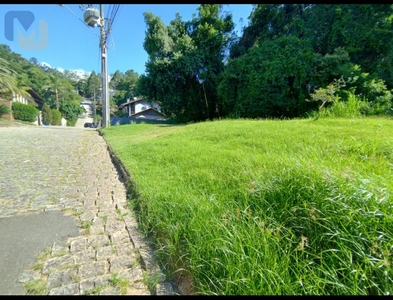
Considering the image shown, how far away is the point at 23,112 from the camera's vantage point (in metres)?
24.7

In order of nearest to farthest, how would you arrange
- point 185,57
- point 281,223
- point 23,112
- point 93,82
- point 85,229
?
1. point 281,223
2. point 85,229
3. point 185,57
4. point 23,112
5. point 93,82

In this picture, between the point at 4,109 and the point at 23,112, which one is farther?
the point at 23,112

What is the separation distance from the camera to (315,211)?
5.53 feet

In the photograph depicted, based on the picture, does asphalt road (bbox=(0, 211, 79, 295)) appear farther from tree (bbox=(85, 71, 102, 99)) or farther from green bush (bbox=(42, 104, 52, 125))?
tree (bbox=(85, 71, 102, 99))

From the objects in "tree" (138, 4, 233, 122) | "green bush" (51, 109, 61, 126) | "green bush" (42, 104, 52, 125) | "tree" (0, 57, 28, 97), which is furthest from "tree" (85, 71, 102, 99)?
"tree" (138, 4, 233, 122)

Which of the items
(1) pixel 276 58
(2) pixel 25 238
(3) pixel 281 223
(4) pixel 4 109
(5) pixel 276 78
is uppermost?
(1) pixel 276 58

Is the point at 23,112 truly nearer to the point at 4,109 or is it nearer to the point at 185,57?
the point at 4,109

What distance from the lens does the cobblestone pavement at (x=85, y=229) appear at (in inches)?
63.9

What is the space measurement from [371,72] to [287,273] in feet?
38.2

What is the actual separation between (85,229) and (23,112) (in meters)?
30.5

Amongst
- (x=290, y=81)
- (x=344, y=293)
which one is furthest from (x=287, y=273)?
(x=290, y=81)

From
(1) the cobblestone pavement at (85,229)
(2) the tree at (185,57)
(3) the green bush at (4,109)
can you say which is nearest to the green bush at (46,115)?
(3) the green bush at (4,109)

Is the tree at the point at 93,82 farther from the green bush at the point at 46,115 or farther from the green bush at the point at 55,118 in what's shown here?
the green bush at the point at 46,115

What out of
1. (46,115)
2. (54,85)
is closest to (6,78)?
(46,115)
